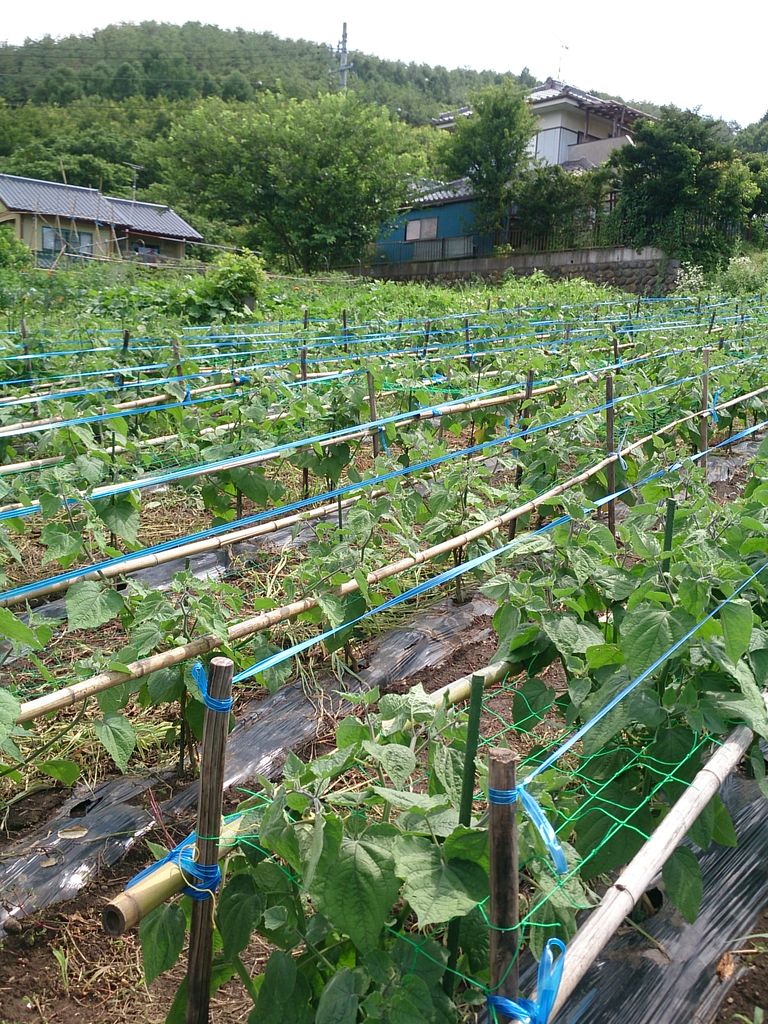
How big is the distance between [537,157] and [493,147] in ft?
10.8

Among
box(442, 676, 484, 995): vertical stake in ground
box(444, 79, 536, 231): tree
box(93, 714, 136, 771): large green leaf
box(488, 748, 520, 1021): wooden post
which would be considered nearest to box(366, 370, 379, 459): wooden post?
box(93, 714, 136, 771): large green leaf

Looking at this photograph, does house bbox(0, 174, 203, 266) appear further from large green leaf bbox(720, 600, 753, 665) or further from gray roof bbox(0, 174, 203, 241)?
large green leaf bbox(720, 600, 753, 665)

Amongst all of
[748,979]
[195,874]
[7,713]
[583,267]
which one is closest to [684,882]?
[748,979]

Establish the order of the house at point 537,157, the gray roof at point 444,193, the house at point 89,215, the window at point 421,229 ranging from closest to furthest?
1. the gray roof at point 444,193
2. the house at point 537,157
3. the window at point 421,229
4. the house at point 89,215

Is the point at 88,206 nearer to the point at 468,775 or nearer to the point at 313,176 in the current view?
the point at 313,176

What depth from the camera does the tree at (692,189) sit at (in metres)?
20.6

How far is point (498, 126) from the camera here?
24859 mm

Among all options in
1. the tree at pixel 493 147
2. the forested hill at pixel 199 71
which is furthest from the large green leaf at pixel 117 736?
the forested hill at pixel 199 71

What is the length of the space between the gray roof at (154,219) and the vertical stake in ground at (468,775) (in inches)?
1210

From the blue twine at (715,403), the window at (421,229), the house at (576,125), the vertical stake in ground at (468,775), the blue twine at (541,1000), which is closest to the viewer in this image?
the blue twine at (541,1000)

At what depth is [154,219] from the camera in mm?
31922

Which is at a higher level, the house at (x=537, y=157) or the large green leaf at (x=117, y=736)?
the house at (x=537, y=157)

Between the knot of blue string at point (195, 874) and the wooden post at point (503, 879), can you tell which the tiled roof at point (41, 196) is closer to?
the knot of blue string at point (195, 874)

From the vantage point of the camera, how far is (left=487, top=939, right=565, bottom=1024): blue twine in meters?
1.30
